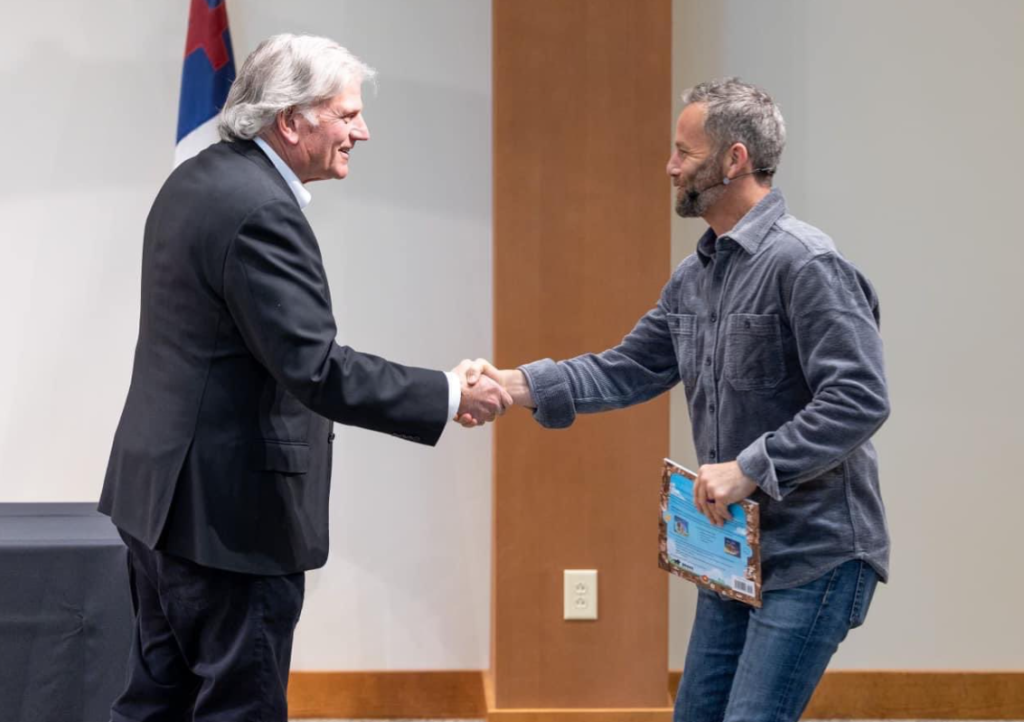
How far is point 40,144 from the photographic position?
347 centimetres

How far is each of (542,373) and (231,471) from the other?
26.0 inches

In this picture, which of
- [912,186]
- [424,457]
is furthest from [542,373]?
[912,186]

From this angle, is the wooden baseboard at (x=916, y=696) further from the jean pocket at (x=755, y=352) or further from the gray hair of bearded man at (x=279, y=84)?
the gray hair of bearded man at (x=279, y=84)

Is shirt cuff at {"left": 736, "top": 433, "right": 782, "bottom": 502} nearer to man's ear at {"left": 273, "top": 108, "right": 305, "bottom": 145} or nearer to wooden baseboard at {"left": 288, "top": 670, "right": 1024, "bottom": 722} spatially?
man's ear at {"left": 273, "top": 108, "right": 305, "bottom": 145}

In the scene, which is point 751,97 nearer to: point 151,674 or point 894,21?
point 151,674

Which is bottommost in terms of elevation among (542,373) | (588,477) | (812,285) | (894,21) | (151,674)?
(151,674)

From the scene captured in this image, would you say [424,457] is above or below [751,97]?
below

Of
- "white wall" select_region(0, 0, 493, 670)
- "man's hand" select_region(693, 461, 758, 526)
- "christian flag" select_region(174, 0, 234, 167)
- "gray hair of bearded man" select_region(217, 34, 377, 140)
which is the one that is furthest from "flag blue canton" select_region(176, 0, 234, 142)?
"man's hand" select_region(693, 461, 758, 526)

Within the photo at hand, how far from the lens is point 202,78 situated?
331 centimetres

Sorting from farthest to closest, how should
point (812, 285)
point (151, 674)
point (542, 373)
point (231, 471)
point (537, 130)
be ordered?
point (537, 130) < point (542, 373) < point (151, 674) < point (231, 471) < point (812, 285)

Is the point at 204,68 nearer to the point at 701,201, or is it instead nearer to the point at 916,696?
the point at 701,201

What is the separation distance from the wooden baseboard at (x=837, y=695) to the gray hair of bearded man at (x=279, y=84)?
77.5 inches

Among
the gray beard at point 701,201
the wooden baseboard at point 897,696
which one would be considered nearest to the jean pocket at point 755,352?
the gray beard at point 701,201

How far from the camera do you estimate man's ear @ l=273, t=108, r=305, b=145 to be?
2152 millimetres
